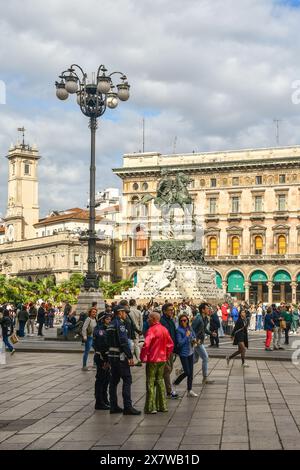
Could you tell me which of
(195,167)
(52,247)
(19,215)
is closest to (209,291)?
(195,167)

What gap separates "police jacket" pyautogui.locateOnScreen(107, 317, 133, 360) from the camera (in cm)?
1090

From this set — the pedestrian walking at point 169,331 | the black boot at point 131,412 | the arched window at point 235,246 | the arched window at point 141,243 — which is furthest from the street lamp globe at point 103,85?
the arched window at point 141,243

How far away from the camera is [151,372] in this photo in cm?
1109

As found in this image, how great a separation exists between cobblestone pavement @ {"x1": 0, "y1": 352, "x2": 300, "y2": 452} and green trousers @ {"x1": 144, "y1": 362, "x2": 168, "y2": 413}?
0.17 m

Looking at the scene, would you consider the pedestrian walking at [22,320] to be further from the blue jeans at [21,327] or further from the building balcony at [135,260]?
the building balcony at [135,260]

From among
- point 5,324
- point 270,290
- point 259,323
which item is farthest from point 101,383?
point 270,290

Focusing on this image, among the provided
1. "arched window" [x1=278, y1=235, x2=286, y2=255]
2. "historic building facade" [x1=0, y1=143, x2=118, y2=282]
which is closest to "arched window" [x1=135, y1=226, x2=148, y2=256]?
"historic building facade" [x1=0, y1=143, x2=118, y2=282]

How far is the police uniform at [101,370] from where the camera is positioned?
11.3 meters

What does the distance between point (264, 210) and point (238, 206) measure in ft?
8.91

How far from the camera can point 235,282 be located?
249 ft

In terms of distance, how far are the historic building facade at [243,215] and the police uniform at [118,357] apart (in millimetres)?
62466

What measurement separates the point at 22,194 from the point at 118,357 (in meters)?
96.6

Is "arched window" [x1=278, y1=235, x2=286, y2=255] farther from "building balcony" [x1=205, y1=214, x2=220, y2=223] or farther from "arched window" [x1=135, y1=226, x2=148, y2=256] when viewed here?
"arched window" [x1=135, y1=226, x2=148, y2=256]

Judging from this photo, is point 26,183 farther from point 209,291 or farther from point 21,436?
point 21,436
